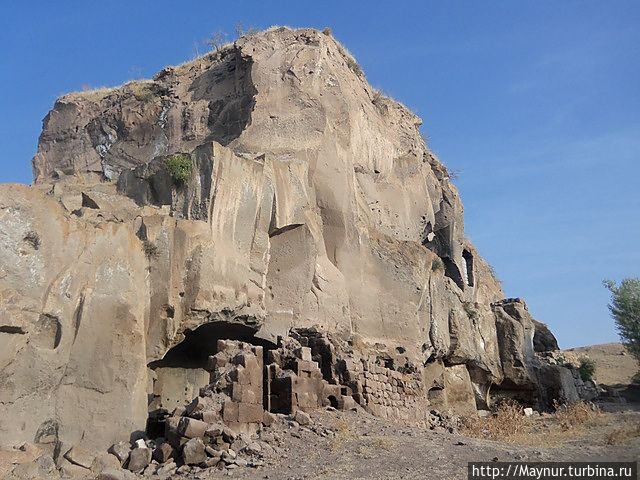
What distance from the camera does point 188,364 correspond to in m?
14.7

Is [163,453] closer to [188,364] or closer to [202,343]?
[188,364]

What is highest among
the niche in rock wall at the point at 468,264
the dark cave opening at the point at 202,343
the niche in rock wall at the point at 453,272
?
the niche in rock wall at the point at 468,264

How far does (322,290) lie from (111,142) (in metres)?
10.6

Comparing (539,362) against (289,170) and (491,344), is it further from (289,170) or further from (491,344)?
(289,170)

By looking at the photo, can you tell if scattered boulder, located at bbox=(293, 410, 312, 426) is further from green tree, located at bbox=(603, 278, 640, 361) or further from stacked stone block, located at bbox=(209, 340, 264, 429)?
green tree, located at bbox=(603, 278, 640, 361)

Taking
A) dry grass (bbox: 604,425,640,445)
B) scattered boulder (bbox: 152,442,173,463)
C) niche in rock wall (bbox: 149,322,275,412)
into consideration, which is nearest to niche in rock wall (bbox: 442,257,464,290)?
dry grass (bbox: 604,425,640,445)

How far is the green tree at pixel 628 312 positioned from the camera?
110ft

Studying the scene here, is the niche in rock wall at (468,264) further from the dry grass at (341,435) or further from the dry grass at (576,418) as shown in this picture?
the dry grass at (341,435)

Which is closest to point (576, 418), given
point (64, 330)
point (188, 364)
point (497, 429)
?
point (497, 429)

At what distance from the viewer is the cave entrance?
13891 mm

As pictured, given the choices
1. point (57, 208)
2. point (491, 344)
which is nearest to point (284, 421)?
point (57, 208)

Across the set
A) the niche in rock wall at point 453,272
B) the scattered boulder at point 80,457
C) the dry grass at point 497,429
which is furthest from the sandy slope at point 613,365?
the scattered boulder at point 80,457

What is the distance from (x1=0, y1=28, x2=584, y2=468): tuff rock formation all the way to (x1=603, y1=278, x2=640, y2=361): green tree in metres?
8.23

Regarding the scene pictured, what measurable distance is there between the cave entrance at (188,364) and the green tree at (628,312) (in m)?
24.5
